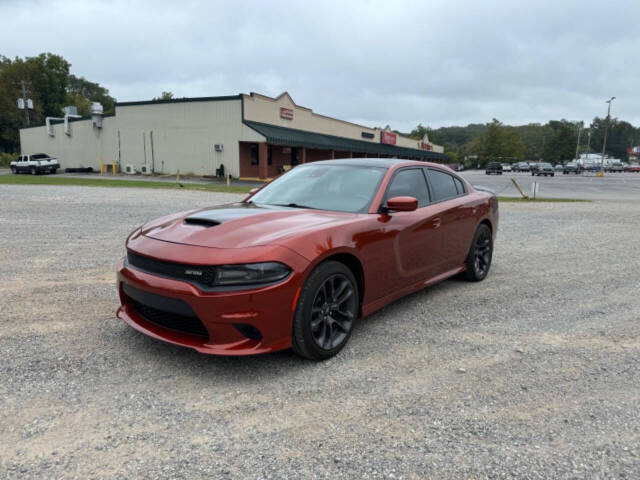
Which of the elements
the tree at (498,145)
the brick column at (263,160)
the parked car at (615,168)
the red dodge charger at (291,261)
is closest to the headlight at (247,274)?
the red dodge charger at (291,261)

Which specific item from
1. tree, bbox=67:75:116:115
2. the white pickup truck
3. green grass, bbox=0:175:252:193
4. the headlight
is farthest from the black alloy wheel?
tree, bbox=67:75:116:115

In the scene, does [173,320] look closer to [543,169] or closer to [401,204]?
[401,204]

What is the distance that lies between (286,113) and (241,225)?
34.6 m

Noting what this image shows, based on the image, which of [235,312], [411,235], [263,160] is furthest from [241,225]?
[263,160]

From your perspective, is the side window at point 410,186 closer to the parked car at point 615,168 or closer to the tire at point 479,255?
the tire at point 479,255

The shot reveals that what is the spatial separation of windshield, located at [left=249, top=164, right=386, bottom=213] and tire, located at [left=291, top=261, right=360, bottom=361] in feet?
2.51

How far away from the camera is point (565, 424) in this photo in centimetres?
256

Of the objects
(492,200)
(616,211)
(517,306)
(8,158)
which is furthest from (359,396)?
(8,158)

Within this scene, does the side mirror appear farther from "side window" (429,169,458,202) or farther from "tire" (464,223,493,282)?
"tire" (464,223,493,282)

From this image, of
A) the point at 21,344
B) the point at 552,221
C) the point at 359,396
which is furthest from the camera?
the point at 552,221

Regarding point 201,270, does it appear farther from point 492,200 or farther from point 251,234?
point 492,200

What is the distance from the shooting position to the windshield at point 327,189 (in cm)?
402

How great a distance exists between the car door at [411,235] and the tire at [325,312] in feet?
1.92

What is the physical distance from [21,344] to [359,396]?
2.68 m
